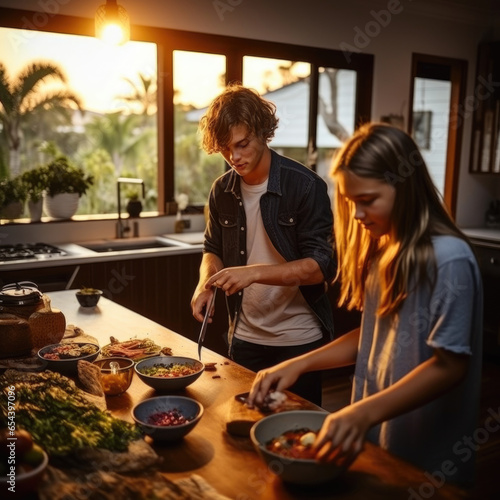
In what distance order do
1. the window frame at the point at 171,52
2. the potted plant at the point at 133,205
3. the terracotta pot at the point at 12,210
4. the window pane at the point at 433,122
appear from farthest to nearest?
the window pane at the point at 433,122, the potted plant at the point at 133,205, the terracotta pot at the point at 12,210, the window frame at the point at 171,52

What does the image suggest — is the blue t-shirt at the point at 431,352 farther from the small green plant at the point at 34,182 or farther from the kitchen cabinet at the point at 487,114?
the kitchen cabinet at the point at 487,114

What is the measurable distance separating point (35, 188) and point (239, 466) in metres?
3.03

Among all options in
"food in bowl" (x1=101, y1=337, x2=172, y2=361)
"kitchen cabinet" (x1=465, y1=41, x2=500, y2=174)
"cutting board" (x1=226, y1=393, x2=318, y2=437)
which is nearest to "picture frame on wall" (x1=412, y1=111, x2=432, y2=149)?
"kitchen cabinet" (x1=465, y1=41, x2=500, y2=174)

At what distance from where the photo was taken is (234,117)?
1.99 metres

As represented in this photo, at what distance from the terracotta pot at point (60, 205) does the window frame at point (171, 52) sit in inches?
25.4

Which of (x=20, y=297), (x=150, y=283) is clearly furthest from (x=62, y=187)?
(x=20, y=297)

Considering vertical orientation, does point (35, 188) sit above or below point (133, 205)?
above

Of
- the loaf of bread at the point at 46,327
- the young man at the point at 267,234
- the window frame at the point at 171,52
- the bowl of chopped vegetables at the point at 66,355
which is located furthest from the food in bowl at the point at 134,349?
the window frame at the point at 171,52

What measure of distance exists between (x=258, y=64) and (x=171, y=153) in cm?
106

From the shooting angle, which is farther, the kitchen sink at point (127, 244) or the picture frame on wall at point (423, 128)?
the picture frame on wall at point (423, 128)

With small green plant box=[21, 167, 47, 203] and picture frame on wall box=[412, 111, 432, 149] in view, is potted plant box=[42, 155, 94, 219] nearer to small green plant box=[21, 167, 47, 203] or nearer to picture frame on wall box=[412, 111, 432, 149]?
small green plant box=[21, 167, 47, 203]

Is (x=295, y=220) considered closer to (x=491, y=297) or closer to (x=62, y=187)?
(x=62, y=187)

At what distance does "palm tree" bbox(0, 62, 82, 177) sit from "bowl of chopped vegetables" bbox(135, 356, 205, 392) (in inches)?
216

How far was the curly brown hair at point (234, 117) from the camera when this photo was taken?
2.00 metres
